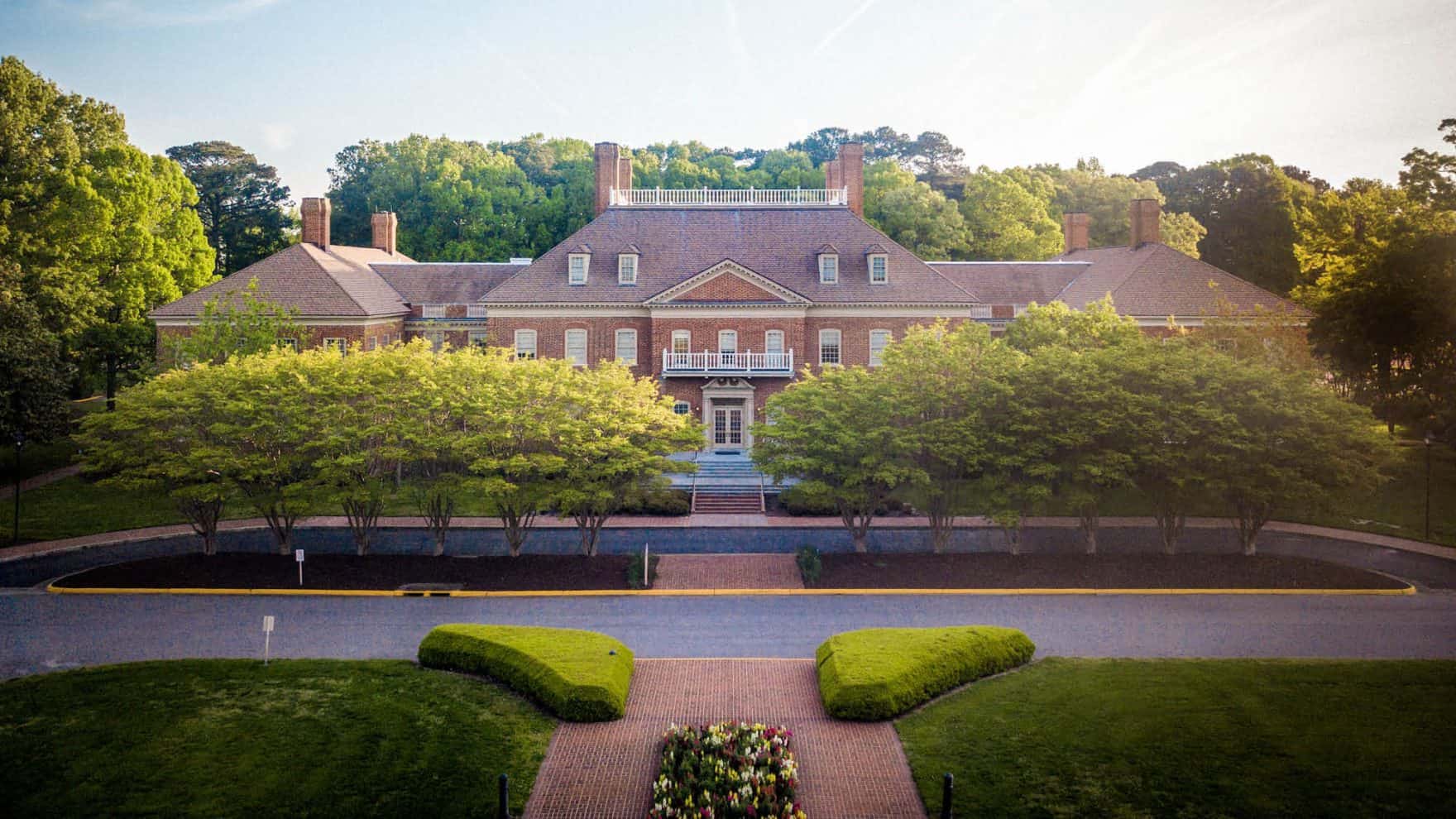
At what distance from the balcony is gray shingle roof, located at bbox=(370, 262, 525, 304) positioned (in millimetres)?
13154

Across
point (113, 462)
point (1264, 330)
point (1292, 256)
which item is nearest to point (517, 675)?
point (113, 462)

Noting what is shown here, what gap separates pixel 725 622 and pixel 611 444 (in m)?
7.32

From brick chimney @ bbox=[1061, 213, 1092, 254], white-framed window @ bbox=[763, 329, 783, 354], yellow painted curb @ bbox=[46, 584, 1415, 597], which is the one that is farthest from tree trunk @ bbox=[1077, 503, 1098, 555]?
brick chimney @ bbox=[1061, 213, 1092, 254]

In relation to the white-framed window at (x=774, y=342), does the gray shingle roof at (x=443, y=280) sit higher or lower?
higher

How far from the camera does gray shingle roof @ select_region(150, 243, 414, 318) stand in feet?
155

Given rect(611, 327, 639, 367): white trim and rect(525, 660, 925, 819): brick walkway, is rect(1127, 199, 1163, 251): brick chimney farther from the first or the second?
rect(525, 660, 925, 819): brick walkway

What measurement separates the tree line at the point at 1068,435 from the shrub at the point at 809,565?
2.13 m

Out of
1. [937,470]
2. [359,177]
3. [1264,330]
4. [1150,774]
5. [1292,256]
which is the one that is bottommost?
[1150,774]

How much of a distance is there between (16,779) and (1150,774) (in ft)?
60.7

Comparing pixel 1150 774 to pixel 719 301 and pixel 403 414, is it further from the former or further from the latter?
pixel 719 301

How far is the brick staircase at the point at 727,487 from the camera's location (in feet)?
121

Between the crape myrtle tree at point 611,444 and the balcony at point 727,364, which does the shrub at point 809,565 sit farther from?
the balcony at point 727,364

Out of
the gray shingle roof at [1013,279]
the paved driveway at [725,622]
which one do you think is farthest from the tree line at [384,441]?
the gray shingle roof at [1013,279]

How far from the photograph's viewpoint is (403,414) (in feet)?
103
